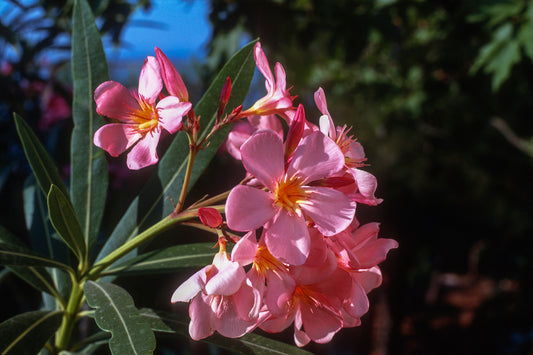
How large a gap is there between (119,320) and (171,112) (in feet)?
1.04

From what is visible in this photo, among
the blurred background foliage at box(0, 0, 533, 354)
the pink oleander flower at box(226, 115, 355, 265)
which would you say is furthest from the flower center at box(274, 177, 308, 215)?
the blurred background foliage at box(0, 0, 533, 354)

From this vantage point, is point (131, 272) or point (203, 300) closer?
point (203, 300)

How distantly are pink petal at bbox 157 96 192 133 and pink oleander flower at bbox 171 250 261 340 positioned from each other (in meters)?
0.20

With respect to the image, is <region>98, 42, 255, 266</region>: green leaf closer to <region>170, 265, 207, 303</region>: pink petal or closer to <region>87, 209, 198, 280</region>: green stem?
<region>87, 209, 198, 280</region>: green stem

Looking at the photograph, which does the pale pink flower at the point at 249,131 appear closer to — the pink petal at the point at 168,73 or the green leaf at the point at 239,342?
the pink petal at the point at 168,73

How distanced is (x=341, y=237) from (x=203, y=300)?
8.5 inches

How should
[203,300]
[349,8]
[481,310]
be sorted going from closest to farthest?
[203,300] < [349,8] < [481,310]

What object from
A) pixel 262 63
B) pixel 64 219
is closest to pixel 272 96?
pixel 262 63

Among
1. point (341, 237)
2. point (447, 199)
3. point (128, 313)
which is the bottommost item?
point (447, 199)

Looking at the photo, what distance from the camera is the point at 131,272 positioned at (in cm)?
82

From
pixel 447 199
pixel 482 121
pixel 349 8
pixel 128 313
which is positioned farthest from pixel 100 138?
pixel 447 199

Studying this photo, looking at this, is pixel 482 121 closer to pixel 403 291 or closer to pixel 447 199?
pixel 447 199

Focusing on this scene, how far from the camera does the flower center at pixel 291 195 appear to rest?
0.61m

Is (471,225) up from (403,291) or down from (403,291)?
up
